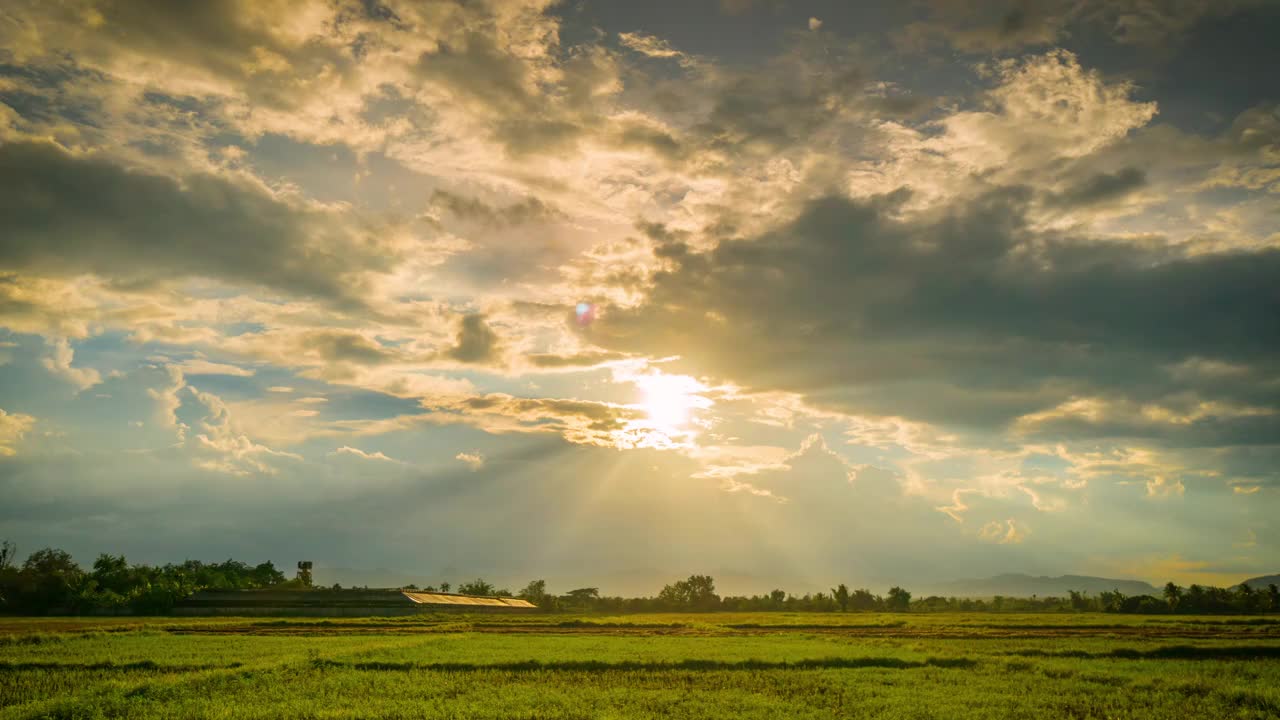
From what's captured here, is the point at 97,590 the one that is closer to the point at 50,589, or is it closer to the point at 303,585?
the point at 50,589

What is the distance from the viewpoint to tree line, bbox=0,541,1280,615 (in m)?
103

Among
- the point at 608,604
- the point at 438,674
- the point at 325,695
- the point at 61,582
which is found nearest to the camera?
the point at 325,695

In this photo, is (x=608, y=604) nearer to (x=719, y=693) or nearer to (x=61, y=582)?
(x=61, y=582)

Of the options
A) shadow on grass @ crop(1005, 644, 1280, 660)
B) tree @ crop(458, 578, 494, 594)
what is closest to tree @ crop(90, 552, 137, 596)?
tree @ crop(458, 578, 494, 594)

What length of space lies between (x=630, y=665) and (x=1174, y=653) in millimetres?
31280

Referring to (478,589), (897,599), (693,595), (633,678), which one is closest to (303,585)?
(478,589)

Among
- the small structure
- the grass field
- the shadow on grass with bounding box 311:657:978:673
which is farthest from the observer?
the small structure

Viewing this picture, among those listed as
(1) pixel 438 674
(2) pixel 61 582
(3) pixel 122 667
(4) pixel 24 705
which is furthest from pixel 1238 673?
(2) pixel 61 582

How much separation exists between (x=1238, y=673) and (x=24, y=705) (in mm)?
45402

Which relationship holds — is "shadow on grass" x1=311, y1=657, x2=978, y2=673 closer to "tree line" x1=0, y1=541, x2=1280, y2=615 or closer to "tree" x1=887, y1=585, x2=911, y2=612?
"tree line" x1=0, y1=541, x2=1280, y2=615

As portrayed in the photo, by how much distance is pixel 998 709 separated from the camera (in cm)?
2284

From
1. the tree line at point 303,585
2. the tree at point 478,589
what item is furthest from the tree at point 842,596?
the tree at point 478,589

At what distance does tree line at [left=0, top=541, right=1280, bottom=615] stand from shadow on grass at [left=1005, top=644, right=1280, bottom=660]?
81441 mm

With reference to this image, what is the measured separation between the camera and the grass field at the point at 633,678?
889 inches
